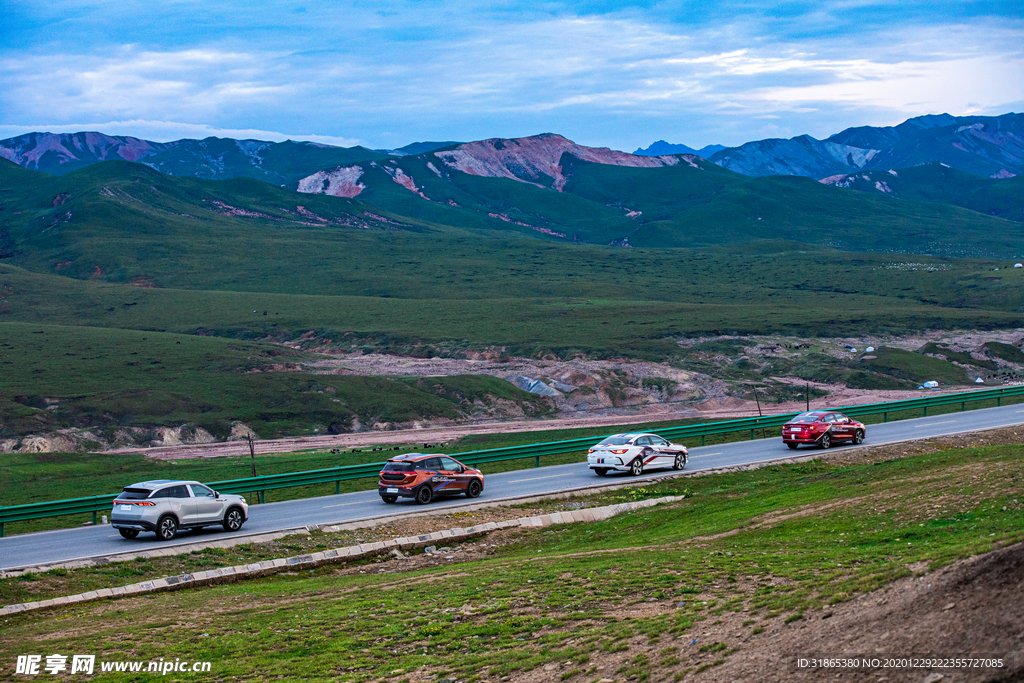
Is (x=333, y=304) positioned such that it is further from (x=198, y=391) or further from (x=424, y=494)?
(x=424, y=494)

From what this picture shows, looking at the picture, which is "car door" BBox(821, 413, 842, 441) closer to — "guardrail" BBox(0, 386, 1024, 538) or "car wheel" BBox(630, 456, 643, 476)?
"guardrail" BBox(0, 386, 1024, 538)

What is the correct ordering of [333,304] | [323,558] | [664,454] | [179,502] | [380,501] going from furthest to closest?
[333,304] → [664,454] → [380,501] → [179,502] → [323,558]

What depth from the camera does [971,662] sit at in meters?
7.21

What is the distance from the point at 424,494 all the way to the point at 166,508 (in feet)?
26.9

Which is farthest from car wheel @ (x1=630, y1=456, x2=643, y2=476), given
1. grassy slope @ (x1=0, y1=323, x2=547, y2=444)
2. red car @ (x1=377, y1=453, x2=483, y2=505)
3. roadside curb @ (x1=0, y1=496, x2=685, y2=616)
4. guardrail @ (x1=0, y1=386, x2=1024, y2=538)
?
grassy slope @ (x1=0, y1=323, x2=547, y2=444)

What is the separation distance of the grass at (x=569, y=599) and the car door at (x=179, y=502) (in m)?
4.42

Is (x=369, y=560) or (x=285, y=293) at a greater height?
(x=285, y=293)

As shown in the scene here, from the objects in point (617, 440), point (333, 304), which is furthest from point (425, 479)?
point (333, 304)

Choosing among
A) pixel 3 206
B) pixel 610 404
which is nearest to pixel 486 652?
pixel 610 404

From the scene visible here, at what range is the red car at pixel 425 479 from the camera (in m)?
27.8

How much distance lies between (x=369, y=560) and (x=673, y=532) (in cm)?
731

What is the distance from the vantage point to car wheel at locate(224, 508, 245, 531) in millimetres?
23766

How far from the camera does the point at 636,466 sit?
1272 inches

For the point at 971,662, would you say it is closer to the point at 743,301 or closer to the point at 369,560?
the point at 369,560
